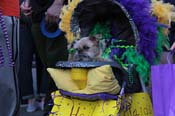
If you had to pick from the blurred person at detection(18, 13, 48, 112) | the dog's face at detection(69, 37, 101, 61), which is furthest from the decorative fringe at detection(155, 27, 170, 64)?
the blurred person at detection(18, 13, 48, 112)

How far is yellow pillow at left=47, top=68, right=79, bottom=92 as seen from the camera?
→ 11.5 ft

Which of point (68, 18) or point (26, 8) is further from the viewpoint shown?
point (26, 8)

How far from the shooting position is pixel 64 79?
3.56m

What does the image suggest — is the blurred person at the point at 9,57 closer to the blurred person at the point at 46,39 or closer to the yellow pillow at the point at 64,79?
the yellow pillow at the point at 64,79

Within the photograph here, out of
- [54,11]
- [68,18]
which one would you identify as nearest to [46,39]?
[54,11]

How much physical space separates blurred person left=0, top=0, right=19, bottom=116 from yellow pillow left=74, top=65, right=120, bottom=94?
0.56m

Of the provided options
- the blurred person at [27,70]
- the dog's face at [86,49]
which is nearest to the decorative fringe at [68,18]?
the dog's face at [86,49]

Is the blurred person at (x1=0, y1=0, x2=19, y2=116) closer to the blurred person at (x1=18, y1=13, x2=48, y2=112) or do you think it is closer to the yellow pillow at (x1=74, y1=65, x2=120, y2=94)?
the yellow pillow at (x1=74, y1=65, x2=120, y2=94)

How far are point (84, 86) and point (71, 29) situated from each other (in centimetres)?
82

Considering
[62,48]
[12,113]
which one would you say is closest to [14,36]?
[12,113]

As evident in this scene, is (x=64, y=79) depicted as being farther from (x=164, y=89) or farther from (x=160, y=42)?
(x=160, y=42)

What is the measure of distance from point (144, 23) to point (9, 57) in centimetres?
108

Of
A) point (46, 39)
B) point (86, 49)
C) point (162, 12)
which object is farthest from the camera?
point (46, 39)

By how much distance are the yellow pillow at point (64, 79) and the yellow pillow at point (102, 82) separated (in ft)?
0.55
